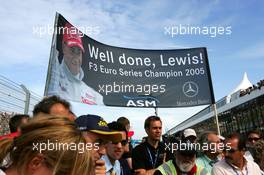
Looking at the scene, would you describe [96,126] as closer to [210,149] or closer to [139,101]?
[210,149]

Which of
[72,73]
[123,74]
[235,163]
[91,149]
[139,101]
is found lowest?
[91,149]

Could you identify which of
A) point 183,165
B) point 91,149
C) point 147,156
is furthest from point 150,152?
point 91,149

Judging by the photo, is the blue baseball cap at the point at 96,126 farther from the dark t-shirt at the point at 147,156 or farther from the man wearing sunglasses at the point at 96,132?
the dark t-shirt at the point at 147,156

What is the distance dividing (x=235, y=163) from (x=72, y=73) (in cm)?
244

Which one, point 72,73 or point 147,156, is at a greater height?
point 72,73

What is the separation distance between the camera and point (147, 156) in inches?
137

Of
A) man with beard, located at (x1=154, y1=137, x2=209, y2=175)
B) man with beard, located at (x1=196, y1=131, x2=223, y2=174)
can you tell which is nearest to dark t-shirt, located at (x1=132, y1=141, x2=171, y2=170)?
man with beard, located at (x1=196, y1=131, x2=223, y2=174)

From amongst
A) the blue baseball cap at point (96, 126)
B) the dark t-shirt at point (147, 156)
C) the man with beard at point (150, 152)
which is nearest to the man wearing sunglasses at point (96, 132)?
the blue baseball cap at point (96, 126)

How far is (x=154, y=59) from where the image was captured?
5.94 m

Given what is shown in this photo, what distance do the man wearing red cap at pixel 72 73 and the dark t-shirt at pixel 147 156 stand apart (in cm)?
125

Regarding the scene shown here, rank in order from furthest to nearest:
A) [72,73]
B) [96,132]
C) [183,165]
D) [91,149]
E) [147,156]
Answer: [72,73] < [147,156] < [183,165] < [96,132] < [91,149]

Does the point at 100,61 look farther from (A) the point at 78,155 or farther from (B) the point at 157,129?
(A) the point at 78,155

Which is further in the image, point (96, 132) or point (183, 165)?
point (183, 165)

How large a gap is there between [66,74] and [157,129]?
146 centimetres
